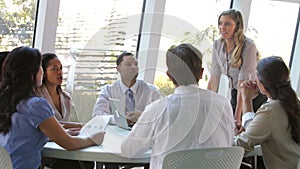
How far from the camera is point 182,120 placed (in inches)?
76.9

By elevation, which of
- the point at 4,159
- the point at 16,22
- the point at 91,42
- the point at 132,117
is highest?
the point at 16,22

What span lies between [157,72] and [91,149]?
0.83 meters

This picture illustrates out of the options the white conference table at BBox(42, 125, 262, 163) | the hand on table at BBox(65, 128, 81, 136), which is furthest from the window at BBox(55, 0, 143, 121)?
the white conference table at BBox(42, 125, 262, 163)

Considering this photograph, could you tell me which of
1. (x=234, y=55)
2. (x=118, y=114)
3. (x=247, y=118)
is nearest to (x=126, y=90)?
(x=118, y=114)

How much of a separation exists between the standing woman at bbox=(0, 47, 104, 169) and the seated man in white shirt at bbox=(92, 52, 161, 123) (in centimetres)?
65

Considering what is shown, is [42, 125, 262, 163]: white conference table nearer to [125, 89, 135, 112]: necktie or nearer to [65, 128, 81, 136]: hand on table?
[65, 128, 81, 136]: hand on table

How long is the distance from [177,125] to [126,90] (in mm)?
834

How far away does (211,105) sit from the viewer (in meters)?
1.99

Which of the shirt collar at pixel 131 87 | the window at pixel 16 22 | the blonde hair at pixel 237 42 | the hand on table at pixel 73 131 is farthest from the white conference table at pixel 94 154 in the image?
the window at pixel 16 22

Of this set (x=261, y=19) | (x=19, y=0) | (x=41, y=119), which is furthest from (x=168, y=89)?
(x=261, y=19)

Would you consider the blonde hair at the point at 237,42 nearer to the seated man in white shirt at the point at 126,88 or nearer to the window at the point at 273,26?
the seated man in white shirt at the point at 126,88

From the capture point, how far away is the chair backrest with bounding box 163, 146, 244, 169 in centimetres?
185

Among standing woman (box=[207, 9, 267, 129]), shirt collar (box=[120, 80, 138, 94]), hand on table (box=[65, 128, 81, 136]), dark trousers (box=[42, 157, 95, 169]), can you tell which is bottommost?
dark trousers (box=[42, 157, 95, 169])

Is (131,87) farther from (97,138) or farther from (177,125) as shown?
(177,125)
